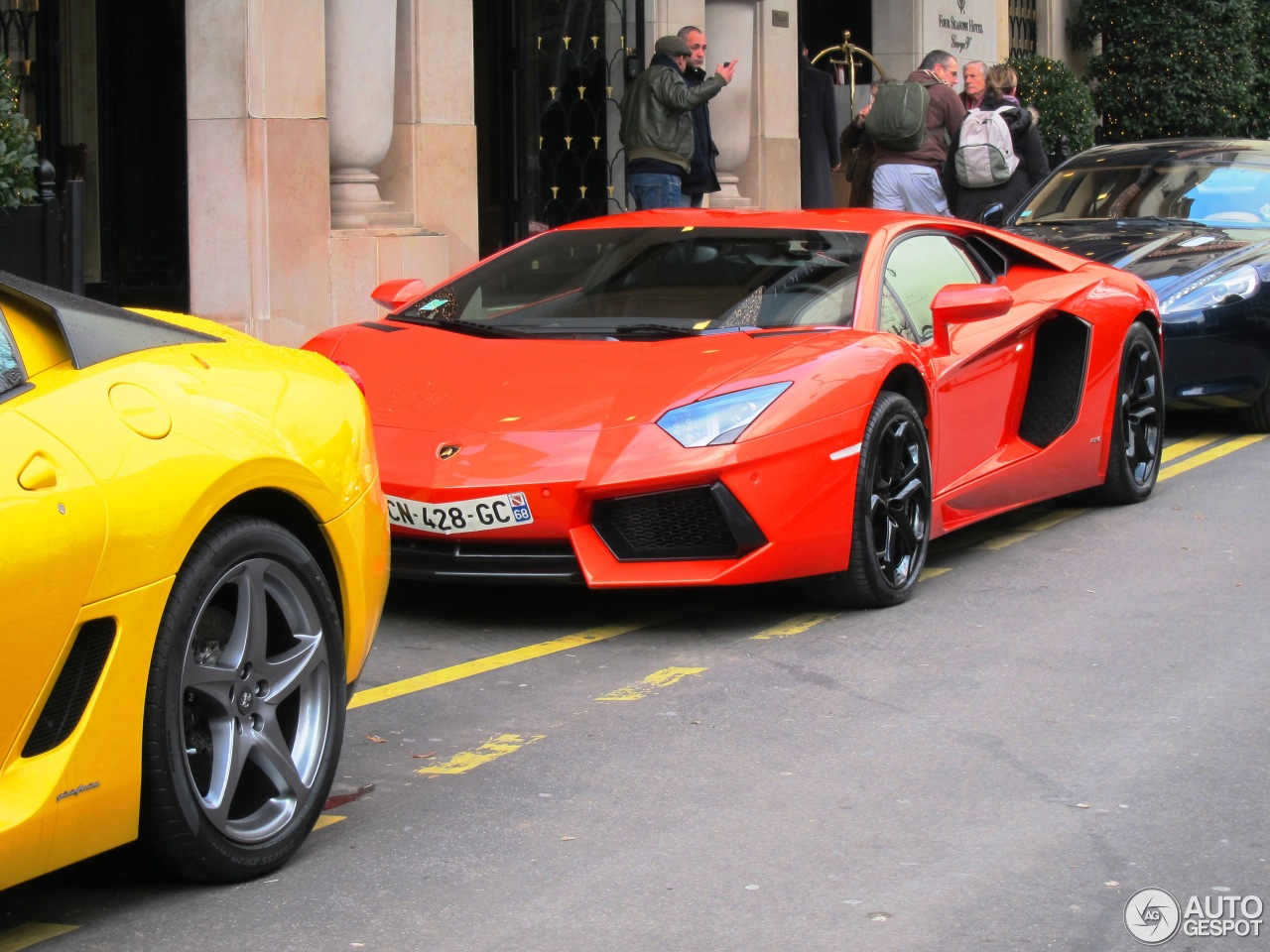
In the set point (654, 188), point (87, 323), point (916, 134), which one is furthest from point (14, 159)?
point (916, 134)

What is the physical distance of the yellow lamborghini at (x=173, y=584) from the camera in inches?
132

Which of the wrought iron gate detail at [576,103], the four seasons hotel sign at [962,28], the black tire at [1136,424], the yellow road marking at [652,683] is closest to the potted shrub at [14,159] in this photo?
the yellow road marking at [652,683]

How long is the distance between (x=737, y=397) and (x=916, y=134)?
861cm

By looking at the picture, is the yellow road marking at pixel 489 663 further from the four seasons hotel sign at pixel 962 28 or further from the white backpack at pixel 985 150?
the four seasons hotel sign at pixel 962 28

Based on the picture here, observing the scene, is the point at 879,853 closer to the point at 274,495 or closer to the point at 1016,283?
the point at 274,495

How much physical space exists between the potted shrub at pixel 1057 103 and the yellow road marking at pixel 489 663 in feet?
52.8

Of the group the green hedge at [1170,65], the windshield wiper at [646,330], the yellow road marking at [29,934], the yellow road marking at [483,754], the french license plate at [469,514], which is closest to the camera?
the yellow road marking at [29,934]

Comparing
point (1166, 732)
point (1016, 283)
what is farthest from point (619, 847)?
point (1016, 283)

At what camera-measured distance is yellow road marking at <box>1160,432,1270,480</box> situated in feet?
32.3

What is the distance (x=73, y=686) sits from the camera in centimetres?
342

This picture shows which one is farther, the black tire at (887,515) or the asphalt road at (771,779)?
the black tire at (887,515)

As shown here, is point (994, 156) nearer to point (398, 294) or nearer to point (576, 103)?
point (576, 103)

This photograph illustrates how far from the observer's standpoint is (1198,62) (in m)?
24.8

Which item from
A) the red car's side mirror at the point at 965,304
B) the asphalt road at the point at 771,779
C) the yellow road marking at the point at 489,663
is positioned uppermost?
the red car's side mirror at the point at 965,304
